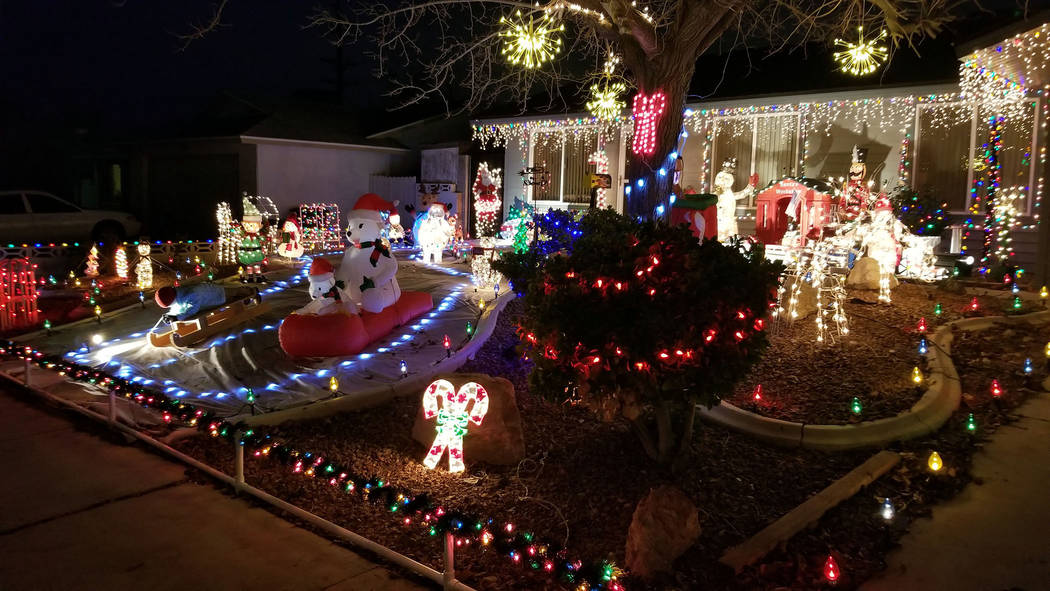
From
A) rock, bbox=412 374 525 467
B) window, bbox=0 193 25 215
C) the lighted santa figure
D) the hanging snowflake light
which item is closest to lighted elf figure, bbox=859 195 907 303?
the hanging snowflake light

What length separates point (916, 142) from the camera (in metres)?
14.0

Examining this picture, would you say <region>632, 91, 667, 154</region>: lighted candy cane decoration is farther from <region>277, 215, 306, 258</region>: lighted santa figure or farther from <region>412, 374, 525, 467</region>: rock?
<region>277, 215, 306, 258</region>: lighted santa figure

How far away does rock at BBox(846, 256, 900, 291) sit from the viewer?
10.5 m

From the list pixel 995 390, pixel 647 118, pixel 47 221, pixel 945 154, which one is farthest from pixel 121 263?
pixel 945 154

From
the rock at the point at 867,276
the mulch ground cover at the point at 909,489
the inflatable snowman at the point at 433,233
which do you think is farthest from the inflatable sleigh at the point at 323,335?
the rock at the point at 867,276

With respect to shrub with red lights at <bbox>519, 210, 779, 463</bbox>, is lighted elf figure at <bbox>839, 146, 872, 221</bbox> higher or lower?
higher

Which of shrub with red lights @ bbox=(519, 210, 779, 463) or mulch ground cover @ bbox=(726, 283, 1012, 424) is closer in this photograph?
shrub with red lights @ bbox=(519, 210, 779, 463)

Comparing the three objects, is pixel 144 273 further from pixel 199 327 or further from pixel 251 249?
pixel 199 327

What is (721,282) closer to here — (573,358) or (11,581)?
(573,358)

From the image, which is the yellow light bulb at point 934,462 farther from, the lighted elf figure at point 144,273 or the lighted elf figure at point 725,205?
the lighted elf figure at point 144,273

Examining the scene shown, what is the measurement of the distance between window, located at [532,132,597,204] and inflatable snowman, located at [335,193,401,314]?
421 inches

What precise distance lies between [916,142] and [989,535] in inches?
449

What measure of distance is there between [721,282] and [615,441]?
68.8 inches

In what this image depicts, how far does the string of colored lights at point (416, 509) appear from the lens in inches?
144
